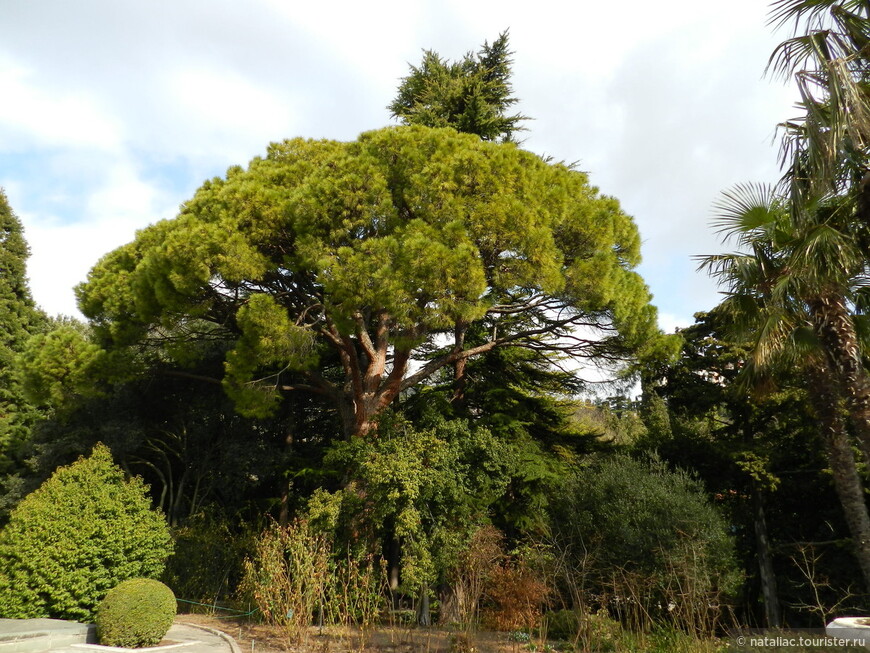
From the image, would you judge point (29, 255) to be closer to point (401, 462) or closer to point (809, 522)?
point (401, 462)

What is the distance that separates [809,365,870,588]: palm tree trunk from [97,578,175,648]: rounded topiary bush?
8864mm

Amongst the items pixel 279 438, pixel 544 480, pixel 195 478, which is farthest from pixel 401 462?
pixel 195 478

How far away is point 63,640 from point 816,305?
10309mm

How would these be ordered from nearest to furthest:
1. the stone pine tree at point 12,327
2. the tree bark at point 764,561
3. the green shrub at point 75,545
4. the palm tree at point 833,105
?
1. the palm tree at point 833,105
2. the green shrub at point 75,545
3. the tree bark at point 764,561
4. the stone pine tree at point 12,327

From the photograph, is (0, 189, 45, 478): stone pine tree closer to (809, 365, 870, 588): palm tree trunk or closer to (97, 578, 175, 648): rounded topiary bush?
(97, 578, 175, 648): rounded topiary bush

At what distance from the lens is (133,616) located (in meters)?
8.02

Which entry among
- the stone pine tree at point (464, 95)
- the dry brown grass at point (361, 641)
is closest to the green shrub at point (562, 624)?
the dry brown grass at point (361, 641)

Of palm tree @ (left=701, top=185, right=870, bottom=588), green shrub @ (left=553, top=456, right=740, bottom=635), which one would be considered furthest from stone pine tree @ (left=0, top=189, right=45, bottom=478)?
palm tree @ (left=701, top=185, right=870, bottom=588)

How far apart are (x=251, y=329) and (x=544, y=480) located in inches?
239

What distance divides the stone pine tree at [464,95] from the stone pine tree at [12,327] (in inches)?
518

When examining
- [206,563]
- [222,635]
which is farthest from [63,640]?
[206,563]

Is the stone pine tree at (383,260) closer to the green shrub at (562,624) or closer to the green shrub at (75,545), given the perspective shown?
the green shrub at (75,545)

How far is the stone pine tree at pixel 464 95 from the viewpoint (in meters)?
14.1

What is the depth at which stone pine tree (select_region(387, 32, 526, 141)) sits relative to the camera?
46.2ft
